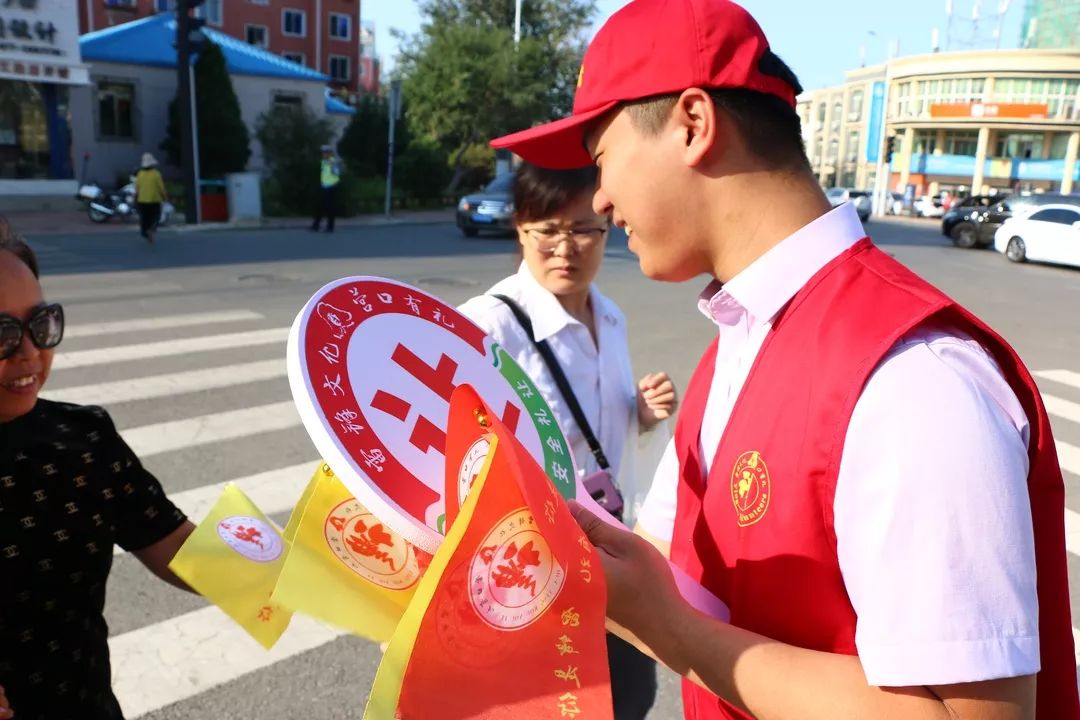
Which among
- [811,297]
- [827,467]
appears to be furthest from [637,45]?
[827,467]

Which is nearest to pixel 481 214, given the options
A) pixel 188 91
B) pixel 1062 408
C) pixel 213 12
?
pixel 188 91

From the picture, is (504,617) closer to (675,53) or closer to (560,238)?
(675,53)

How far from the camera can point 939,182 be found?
217ft

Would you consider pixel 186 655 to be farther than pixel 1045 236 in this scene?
No

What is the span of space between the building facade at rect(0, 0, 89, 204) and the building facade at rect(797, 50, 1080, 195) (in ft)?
163

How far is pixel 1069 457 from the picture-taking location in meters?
5.81

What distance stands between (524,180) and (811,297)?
150 cm

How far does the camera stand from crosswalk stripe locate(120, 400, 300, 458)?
510cm

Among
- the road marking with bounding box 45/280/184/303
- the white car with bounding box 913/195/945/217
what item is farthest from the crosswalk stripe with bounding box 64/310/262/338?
the white car with bounding box 913/195/945/217

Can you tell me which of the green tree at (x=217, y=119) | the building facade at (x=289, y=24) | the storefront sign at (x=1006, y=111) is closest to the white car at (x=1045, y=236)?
the green tree at (x=217, y=119)

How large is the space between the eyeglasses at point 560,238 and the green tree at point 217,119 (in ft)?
90.1

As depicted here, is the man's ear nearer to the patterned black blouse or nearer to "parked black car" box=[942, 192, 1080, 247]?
the patterned black blouse

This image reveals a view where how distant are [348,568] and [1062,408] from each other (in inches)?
287

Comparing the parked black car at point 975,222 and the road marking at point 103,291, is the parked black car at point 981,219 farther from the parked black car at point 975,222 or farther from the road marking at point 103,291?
the road marking at point 103,291
